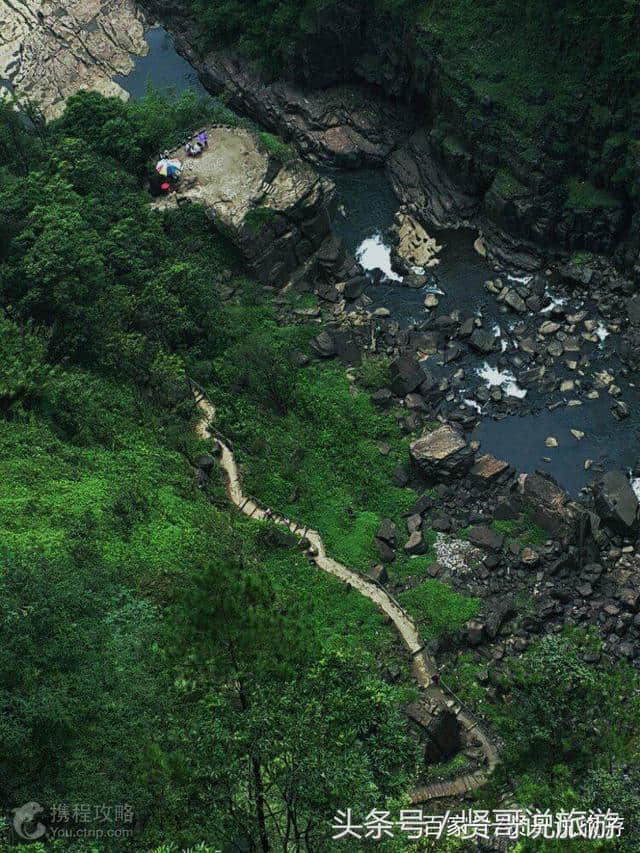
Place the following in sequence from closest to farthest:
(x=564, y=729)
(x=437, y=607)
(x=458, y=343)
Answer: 1. (x=564, y=729)
2. (x=437, y=607)
3. (x=458, y=343)

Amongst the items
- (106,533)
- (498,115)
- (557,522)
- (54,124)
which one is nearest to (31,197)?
(54,124)

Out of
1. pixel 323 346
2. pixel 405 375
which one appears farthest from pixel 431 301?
pixel 323 346

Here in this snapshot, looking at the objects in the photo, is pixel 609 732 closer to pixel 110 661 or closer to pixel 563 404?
pixel 110 661

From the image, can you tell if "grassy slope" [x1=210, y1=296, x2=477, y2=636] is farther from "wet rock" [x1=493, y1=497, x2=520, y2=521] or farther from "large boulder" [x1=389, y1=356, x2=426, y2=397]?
"wet rock" [x1=493, y1=497, x2=520, y2=521]

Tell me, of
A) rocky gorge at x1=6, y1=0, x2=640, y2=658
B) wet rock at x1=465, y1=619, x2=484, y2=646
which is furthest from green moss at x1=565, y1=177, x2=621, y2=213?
wet rock at x1=465, y1=619, x2=484, y2=646

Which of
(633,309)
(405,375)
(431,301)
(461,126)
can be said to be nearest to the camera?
(405,375)

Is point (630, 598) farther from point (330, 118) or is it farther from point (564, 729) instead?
point (330, 118)
